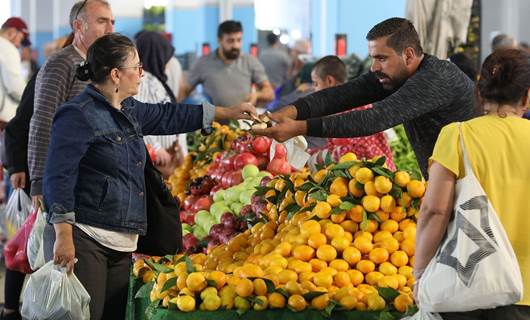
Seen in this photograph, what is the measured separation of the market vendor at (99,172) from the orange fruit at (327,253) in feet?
2.44

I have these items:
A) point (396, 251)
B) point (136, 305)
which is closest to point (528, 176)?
point (396, 251)

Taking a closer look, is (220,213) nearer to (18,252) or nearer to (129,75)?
(18,252)

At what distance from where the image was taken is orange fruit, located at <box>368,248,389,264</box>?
3.88 metres

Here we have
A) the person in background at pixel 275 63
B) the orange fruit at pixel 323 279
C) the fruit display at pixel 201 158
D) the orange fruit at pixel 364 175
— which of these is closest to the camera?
the orange fruit at pixel 323 279

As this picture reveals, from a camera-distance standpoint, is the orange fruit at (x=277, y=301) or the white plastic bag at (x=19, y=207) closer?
the orange fruit at (x=277, y=301)

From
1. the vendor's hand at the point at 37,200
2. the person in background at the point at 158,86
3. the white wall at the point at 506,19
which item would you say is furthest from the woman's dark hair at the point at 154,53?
the white wall at the point at 506,19

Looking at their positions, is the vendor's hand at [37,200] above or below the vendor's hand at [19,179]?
below

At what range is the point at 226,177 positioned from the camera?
5750 millimetres

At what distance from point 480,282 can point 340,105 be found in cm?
175

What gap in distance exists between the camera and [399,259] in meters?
3.89

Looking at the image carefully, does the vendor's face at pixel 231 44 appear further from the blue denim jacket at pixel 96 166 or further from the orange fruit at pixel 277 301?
the orange fruit at pixel 277 301

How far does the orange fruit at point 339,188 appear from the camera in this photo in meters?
4.08

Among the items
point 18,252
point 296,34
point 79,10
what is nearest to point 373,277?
point 79,10

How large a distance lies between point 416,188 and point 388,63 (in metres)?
0.54
